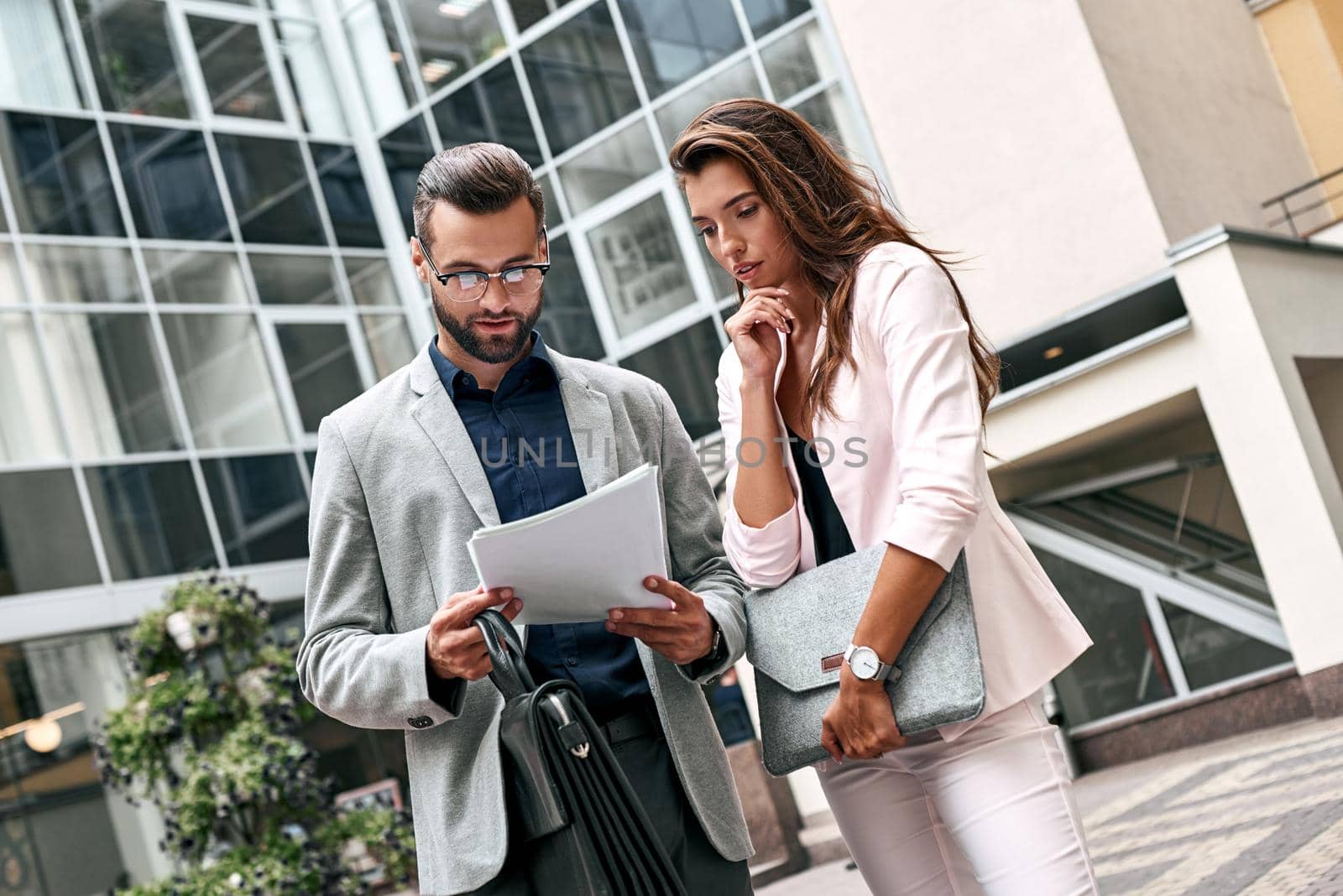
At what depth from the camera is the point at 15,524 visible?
40.9ft

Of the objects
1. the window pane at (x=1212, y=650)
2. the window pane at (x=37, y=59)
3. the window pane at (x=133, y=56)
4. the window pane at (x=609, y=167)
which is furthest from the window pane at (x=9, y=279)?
the window pane at (x=1212, y=650)

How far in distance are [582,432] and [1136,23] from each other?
1216cm

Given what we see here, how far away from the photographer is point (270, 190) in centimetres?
1594

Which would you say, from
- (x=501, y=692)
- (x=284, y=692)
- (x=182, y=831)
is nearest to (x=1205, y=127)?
(x=284, y=692)

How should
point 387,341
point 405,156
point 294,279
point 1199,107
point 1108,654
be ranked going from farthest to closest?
point 405,156, point 387,341, point 294,279, point 1199,107, point 1108,654

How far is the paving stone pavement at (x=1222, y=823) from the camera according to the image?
550cm

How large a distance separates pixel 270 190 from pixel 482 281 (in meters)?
14.5

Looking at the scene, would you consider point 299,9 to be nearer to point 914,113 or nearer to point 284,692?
point 914,113

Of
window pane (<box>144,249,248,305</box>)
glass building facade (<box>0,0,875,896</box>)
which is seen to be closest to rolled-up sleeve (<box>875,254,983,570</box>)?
glass building facade (<box>0,0,875,896</box>)

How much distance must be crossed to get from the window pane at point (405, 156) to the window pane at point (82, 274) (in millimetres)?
3454

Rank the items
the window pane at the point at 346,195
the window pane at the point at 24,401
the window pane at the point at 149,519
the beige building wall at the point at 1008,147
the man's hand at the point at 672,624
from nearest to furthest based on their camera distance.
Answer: the man's hand at the point at 672,624 → the beige building wall at the point at 1008,147 → the window pane at the point at 24,401 → the window pane at the point at 149,519 → the window pane at the point at 346,195

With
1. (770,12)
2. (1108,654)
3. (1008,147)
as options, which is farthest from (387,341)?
(1108,654)

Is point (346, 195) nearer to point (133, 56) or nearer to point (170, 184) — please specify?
point (170, 184)

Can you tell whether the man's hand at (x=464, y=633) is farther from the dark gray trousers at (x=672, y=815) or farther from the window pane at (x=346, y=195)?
the window pane at (x=346, y=195)
